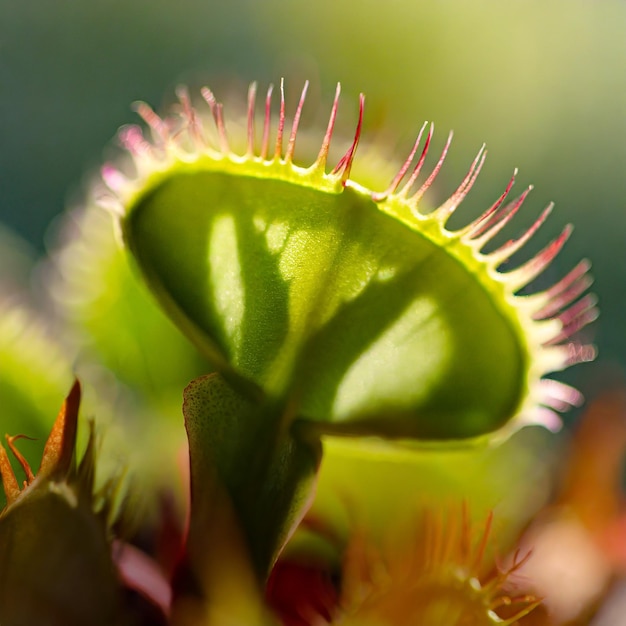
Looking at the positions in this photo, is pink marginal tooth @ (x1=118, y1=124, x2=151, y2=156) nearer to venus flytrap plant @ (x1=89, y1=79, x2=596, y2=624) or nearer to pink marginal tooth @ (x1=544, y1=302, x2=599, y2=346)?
venus flytrap plant @ (x1=89, y1=79, x2=596, y2=624)

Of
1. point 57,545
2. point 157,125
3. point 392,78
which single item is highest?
point 392,78

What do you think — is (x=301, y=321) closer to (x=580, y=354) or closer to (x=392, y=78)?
(x=580, y=354)

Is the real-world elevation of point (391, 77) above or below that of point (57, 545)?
above

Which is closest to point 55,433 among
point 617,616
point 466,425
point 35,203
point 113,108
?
point 466,425

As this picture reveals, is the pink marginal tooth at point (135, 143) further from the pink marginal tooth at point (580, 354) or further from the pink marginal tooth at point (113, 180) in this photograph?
the pink marginal tooth at point (580, 354)

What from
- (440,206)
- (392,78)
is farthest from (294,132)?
(392,78)

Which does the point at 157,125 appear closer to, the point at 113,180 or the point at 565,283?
the point at 113,180

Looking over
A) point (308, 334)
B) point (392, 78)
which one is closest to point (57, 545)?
point (308, 334)

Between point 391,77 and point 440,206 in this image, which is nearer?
point 440,206
